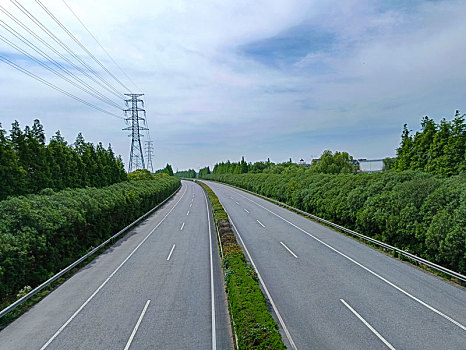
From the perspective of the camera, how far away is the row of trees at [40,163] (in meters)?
16.2

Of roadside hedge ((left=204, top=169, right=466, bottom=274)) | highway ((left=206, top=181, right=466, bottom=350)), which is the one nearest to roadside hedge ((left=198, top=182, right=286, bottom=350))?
highway ((left=206, top=181, right=466, bottom=350))

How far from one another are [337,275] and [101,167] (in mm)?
27257

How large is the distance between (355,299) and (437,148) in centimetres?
2720

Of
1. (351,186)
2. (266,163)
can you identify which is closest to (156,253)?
(351,186)

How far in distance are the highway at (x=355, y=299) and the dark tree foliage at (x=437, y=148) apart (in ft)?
58.9

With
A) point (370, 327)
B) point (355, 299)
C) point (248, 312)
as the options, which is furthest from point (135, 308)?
point (355, 299)

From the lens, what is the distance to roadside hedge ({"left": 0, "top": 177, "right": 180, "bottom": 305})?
11102 mm

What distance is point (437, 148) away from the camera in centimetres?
3014

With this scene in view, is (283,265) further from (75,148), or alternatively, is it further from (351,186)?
(75,148)

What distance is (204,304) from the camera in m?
10.6

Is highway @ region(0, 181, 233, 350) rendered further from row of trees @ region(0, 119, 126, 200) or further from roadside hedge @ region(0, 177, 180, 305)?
row of trees @ region(0, 119, 126, 200)

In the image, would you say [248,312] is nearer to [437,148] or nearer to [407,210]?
[407,210]

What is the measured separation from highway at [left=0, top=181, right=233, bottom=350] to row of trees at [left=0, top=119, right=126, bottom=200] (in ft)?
22.3

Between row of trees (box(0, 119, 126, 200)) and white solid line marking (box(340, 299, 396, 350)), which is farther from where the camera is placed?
row of trees (box(0, 119, 126, 200))
